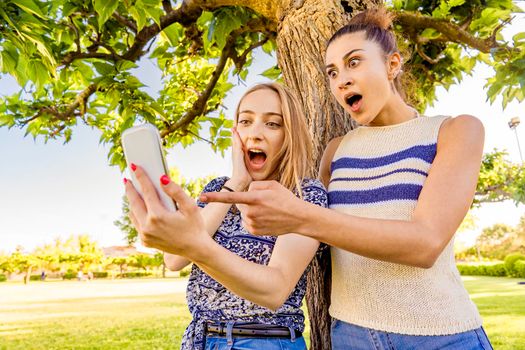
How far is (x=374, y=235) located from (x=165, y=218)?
0.46 m

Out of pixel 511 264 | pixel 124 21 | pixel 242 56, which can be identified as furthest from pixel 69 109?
pixel 511 264

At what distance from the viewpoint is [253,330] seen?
1388 millimetres

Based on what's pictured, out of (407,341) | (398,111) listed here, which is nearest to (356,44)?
(398,111)

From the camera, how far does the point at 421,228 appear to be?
1.05m

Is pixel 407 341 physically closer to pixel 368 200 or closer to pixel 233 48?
pixel 368 200

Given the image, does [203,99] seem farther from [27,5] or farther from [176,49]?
[27,5]

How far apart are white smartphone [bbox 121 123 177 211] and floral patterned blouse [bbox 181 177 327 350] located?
2.17 feet

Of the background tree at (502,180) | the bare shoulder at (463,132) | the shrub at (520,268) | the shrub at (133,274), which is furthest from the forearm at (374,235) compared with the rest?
the shrub at (133,274)

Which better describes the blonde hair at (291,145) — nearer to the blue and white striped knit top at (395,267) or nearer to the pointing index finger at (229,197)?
the blue and white striped knit top at (395,267)

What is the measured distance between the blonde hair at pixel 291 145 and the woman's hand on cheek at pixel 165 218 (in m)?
0.69

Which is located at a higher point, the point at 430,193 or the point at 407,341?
the point at 430,193

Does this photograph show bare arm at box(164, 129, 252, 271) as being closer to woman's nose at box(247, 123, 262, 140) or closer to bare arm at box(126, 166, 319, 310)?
woman's nose at box(247, 123, 262, 140)

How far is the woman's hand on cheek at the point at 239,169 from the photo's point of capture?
62.1 inches

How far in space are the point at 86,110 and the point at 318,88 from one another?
2.33 metres
